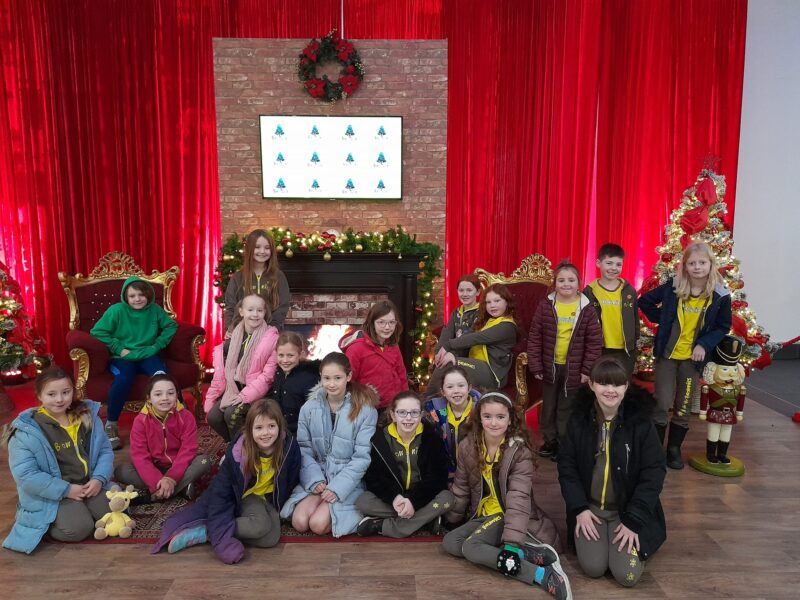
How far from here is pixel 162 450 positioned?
2.92 metres

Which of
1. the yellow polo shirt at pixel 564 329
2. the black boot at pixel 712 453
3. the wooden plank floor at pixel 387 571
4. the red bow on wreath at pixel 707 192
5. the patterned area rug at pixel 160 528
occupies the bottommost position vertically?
the patterned area rug at pixel 160 528

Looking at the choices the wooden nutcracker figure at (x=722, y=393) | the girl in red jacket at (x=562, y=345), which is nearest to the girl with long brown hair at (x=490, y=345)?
the girl in red jacket at (x=562, y=345)

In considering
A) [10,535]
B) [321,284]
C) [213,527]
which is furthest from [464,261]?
[10,535]

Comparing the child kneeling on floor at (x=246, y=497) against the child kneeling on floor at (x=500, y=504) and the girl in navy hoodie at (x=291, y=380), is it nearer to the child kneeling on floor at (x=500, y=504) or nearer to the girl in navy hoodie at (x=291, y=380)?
the girl in navy hoodie at (x=291, y=380)

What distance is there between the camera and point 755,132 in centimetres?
568

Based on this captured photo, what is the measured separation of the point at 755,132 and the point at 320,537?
5.66 meters

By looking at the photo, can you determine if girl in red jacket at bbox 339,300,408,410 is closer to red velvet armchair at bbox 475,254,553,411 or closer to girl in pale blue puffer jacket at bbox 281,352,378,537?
girl in pale blue puffer jacket at bbox 281,352,378,537

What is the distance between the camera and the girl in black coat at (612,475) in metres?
2.25

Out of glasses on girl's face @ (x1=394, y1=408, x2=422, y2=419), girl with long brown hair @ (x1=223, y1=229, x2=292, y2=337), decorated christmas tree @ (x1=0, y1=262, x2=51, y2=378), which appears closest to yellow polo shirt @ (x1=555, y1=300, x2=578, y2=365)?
glasses on girl's face @ (x1=394, y1=408, x2=422, y2=419)

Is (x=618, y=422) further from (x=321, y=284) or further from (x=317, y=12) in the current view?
(x=317, y=12)

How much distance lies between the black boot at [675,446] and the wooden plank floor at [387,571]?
0.53 metres

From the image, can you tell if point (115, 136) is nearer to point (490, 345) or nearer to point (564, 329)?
point (490, 345)

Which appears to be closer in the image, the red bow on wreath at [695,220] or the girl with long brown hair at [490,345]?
the girl with long brown hair at [490,345]

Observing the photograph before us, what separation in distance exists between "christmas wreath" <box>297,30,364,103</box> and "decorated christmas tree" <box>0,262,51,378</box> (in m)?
2.99
